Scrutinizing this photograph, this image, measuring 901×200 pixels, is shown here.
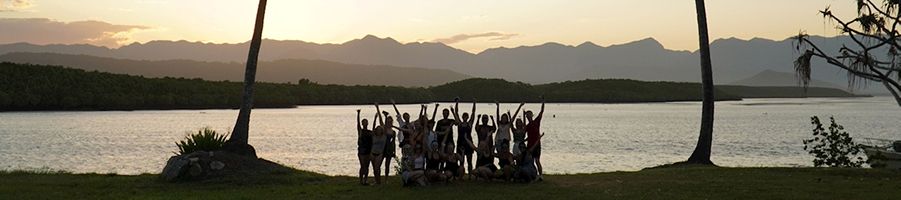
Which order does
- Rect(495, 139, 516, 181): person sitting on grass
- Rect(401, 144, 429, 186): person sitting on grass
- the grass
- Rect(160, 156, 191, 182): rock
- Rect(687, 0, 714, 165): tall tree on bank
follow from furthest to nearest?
Rect(687, 0, 714, 165): tall tree on bank → Rect(160, 156, 191, 182): rock → Rect(495, 139, 516, 181): person sitting on grass → Rect(401, 144, 429, 186): person sitting on grass → the grass

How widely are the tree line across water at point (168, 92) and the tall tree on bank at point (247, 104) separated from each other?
88.3 m

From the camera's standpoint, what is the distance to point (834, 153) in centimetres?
2380

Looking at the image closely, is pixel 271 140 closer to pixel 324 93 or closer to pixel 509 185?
pixel 509 185

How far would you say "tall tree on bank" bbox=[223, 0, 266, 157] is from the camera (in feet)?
72.3

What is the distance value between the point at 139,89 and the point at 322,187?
137 metres

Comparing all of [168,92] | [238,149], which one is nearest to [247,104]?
[238,149]

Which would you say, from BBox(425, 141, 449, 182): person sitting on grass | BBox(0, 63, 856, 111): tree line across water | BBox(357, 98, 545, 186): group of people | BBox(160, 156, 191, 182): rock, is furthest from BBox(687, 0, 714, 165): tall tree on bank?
BBox(0, 63, 856, 111): tree line across water

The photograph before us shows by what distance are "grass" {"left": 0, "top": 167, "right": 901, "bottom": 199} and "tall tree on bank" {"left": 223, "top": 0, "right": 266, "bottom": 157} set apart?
7.24ft

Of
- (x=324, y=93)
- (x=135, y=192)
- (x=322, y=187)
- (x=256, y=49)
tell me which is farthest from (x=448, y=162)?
(x=324, y=93)

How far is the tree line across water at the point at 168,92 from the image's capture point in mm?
125125

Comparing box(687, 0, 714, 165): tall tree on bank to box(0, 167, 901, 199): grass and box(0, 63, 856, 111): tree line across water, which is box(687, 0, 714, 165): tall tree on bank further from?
box(0, 63, 856, 111): tree line across water

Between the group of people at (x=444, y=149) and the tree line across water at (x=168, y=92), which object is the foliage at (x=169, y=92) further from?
the group of people at (x=444, y=149)

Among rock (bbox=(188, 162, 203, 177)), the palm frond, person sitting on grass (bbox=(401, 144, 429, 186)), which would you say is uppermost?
the palm frond

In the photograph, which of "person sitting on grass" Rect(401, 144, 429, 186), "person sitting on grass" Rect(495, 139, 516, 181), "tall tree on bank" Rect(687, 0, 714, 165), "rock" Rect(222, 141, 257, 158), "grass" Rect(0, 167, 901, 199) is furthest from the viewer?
"tall tree on bank" Rect(687, 0, 714, 165)
